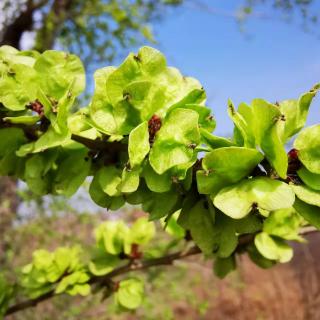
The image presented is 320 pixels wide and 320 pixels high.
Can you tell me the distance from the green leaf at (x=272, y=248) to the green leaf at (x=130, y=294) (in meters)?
0.27

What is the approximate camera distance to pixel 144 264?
0.86 metres

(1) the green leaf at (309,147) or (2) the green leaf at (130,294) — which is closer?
(1) the green leaf at (309,147)

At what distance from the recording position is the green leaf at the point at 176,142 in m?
0.42

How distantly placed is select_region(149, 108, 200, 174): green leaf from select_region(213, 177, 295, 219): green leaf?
0.05 meters

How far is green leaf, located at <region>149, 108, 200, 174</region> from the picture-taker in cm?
42

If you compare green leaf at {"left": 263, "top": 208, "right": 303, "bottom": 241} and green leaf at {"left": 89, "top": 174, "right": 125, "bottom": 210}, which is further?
green leaf at {"left": 263, "top": 208, "right": 303, "bottom": 241}

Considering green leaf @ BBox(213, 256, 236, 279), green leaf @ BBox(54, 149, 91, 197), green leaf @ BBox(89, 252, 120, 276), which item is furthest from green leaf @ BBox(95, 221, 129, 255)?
green leaf @ BBox(54, 149, 91, 197)

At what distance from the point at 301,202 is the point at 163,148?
0.47ft

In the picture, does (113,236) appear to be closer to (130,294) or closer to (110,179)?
(130,294)

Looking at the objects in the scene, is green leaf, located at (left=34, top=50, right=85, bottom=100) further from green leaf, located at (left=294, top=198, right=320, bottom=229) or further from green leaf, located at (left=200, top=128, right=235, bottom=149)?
green leaf, located at (left=294, top=198, right=320, bottom=229)

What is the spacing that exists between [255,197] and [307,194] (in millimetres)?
54

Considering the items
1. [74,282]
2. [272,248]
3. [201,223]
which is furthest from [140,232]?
[201,223]

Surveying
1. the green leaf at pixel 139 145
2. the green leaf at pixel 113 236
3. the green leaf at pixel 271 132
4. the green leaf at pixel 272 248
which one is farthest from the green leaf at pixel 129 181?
the green leaf at pixel 113 236

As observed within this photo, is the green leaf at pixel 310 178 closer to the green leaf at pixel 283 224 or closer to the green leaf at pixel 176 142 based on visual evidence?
the green leaf at pixel 176 142
